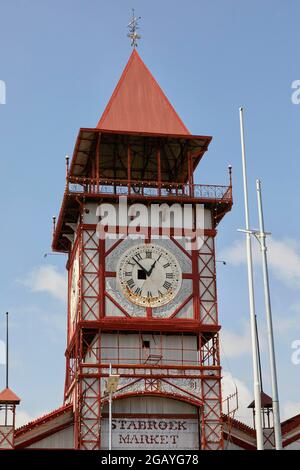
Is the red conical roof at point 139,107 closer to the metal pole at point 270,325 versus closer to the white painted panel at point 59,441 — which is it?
the white painted panel at point 59,441

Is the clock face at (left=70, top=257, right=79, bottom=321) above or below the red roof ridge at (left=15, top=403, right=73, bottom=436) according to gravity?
above

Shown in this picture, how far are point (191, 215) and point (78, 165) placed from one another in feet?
33.1

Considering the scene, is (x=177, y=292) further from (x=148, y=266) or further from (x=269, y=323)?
(x=269, y=323)

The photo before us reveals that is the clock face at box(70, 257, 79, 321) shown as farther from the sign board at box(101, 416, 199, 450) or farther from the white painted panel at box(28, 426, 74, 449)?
the sign board at box(101, 416, 199, 450)

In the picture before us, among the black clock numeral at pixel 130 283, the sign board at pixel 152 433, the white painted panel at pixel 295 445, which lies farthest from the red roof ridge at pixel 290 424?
the black clock numeral at pixel 130 283

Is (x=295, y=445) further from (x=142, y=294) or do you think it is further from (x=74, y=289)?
(x=74, y=289)

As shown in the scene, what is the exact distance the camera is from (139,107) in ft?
236

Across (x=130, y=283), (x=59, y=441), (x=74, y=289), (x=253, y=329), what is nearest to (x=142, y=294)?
(x=130, y=283)

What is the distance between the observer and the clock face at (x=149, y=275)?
66.7m

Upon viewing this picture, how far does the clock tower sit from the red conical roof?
0.10m

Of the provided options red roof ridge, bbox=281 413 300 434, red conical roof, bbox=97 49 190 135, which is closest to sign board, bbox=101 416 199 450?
red roof ridge, bbox=281 413 300 434

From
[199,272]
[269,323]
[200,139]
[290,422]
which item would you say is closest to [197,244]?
[199,272]

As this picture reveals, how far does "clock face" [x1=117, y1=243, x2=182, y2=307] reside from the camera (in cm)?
6669

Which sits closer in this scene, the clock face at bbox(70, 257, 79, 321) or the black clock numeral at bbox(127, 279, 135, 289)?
the black clock numeral at bbox(127, 279, 135, 289)
